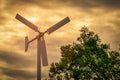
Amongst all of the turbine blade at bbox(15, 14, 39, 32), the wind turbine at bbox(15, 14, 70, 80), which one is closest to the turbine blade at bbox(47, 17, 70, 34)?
the wind turbine at bbox(15, 14, 70, 80)

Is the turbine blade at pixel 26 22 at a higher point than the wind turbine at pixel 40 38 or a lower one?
higher

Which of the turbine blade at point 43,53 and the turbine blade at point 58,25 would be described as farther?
the turbine blade at point 43,53

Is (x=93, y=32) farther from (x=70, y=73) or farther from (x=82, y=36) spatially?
(x=70, y=73)

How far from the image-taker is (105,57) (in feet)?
257

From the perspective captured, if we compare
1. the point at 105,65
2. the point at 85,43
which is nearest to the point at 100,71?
the point at 105,65

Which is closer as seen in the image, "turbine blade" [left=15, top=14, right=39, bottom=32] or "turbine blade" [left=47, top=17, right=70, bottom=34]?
"turbine blade" [left=47, top=17, right=70, bottom=34]

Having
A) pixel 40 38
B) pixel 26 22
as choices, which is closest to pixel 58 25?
pixel 40 38

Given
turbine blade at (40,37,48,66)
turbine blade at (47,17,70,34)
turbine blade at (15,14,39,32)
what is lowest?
turbine blade at (40,37,48,66)

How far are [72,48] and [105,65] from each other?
7567mm

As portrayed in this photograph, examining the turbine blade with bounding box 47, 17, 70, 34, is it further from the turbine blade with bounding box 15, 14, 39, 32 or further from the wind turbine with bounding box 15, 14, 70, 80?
the turbine blade with bounding box 15, 14, 39, 32

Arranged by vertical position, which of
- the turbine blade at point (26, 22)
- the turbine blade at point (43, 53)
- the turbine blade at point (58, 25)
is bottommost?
the turbine blade at point (43, 53)

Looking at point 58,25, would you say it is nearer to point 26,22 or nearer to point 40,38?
point 40,38

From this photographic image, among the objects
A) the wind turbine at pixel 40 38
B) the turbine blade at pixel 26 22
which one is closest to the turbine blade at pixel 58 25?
the wind turbine at pixel 40 38

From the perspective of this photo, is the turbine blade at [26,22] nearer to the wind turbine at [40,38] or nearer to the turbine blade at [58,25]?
the wind turbine at [40,38]
